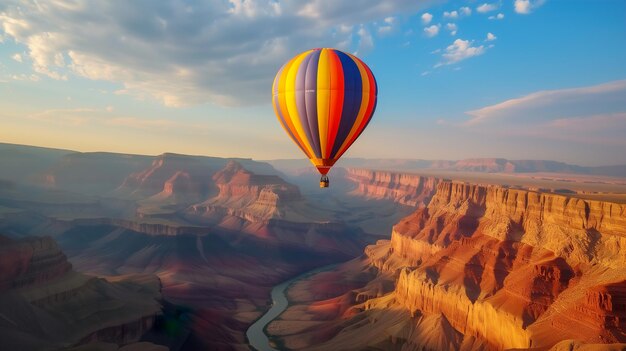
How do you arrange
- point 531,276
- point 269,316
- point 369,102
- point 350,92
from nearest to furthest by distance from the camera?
point 350,92, point 369,102, point 531,276, point 269,316

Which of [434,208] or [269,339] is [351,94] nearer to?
[269,339]

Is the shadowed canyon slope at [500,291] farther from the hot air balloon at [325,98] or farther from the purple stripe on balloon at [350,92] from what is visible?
the purple stripe on balloon at [350,92]

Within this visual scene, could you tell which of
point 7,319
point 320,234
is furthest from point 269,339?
point 320,234

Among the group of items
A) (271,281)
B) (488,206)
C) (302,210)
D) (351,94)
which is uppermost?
(351,94)

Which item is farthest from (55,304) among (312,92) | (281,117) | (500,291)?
(500,291)

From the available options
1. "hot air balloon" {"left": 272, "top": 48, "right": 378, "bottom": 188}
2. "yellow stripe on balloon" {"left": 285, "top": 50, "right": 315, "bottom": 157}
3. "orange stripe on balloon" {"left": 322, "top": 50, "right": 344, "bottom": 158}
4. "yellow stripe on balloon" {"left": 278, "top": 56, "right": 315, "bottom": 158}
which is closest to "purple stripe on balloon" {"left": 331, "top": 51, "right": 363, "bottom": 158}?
"hot air balloon" {"left": 272, "top": 48, "right": 378, "bottom": 188}

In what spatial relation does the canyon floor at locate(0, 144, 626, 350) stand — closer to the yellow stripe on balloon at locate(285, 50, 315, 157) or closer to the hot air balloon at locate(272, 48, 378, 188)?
the hot air balloon at locate(272, 48, 378, 188)

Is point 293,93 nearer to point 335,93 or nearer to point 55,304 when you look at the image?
point 335,93
